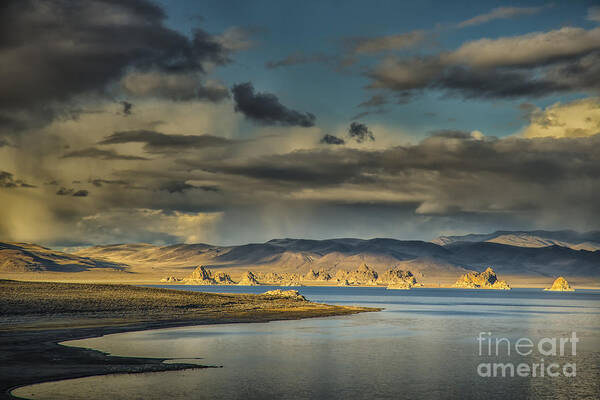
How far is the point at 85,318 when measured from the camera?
8644cm

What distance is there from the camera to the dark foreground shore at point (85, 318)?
4447cm

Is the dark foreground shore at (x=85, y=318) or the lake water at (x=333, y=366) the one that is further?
the dark foreground shore at (x=85, y=318)

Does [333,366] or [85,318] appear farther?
[85,318]

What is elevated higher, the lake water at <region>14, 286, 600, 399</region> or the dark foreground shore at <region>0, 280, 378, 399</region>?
the dark foreground shore at <region>0, 280, 378, 399</region>

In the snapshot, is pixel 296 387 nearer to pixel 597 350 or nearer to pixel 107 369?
pixel 107 369

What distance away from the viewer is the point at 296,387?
40188mm

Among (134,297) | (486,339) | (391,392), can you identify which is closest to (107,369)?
(391,392)

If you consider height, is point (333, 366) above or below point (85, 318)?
below

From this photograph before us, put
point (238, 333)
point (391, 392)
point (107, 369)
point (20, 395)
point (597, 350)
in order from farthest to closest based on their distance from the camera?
point (238, 333)
point (597, 350)
point (107, 369)
point (391, 392)
point (20, 395)

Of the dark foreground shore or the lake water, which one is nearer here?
the lake water

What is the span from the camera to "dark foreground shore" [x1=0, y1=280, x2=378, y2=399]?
44.5 metres

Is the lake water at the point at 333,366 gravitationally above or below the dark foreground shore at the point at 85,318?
below

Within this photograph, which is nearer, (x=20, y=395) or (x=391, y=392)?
(x=20, y=395)

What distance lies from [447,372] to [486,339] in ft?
94.3
